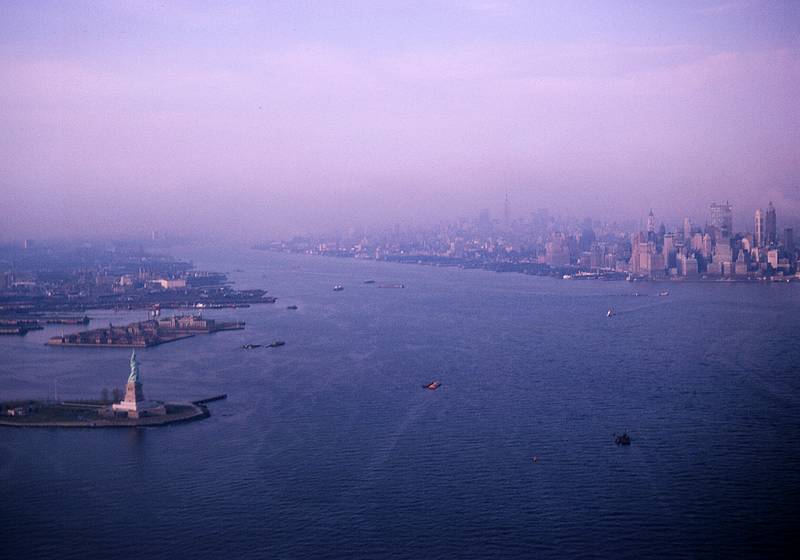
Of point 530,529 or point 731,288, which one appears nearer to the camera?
point 530,529

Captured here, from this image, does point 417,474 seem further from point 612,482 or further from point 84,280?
point 84,280

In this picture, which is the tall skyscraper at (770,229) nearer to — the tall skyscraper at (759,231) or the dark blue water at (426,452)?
the tall skyscraper at (759,231)

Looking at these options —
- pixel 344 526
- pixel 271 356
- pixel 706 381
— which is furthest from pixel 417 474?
pixel 271 356

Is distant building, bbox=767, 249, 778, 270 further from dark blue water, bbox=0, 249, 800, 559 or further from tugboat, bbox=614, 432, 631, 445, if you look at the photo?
tugboat, bbox=614, 432, 631, 445

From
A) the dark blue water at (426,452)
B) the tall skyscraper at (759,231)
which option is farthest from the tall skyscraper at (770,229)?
the dark blue water at (426,452)

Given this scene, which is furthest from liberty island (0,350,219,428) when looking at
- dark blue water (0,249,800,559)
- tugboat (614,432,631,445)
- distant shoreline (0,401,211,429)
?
tugboat (614,432,631,445)
